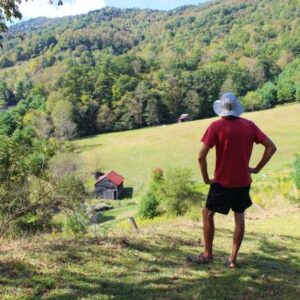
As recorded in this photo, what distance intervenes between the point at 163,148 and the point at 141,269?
60048 mm

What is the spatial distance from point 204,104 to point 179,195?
248 ft

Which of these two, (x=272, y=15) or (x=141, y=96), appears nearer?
(x=141, y=96)

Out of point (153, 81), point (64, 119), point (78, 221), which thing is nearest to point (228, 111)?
point (78, 221)

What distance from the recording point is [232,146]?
16.2 ft

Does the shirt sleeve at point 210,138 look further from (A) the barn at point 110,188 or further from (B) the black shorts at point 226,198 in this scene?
(A) the barn at point 110,188

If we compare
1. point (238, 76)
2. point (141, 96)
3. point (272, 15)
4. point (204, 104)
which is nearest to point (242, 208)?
point (141, 96)

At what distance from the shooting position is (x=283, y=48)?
486ft

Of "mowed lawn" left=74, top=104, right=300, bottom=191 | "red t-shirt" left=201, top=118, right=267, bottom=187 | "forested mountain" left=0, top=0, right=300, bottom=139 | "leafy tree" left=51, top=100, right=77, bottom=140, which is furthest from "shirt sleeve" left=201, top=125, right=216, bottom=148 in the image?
"leafy tree" left=51, top=100, right=77, bottom=140

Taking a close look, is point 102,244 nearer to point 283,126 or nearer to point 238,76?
point 283,126

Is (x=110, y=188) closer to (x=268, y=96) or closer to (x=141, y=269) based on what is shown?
(x=141, y=269)

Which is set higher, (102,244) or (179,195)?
(102,244)

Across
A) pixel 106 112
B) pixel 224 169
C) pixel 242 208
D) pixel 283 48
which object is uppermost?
pixel 283 48

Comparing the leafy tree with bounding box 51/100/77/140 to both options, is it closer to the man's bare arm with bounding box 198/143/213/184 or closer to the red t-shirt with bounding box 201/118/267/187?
the man's bare arm with bounding box 198/143/213/184

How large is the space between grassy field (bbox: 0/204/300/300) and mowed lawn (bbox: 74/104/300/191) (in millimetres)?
37974
